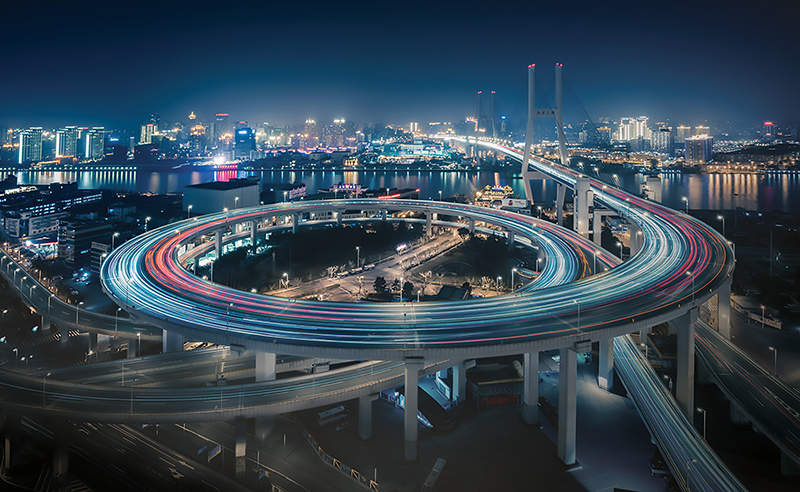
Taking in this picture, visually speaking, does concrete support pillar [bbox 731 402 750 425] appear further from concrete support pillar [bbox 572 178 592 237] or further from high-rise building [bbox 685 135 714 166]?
high-rise building [bbox 685 135 714 166]

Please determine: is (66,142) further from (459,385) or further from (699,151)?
(699,151)

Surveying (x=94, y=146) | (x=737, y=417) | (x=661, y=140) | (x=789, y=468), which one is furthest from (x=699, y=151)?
(x=94, y=146)

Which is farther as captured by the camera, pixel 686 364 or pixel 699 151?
pixel 699 151

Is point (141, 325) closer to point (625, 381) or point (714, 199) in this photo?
point (625, 381)

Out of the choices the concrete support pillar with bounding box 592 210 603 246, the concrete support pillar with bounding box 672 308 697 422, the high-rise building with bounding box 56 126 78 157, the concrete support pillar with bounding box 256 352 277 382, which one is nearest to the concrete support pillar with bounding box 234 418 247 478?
the concrete support pillar with bounding box 256 352 277 382

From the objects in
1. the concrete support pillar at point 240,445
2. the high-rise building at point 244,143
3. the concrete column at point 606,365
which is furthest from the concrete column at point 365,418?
the high-rise building at point 244,143

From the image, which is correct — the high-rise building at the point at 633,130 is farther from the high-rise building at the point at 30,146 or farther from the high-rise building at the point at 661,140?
the high-rise building at the point at 30,146
